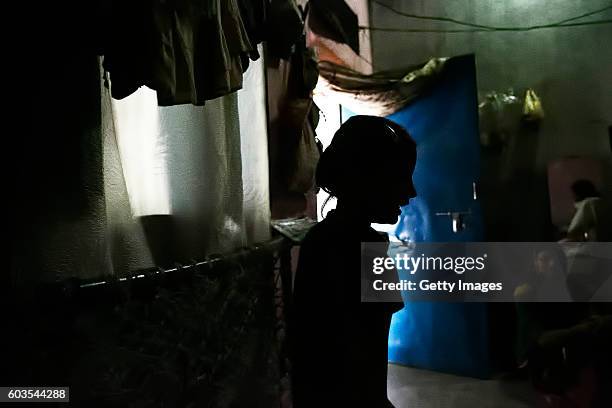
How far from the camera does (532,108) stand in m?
3.19

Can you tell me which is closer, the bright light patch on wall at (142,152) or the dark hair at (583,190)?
the bright light patch on wall at (142,152)

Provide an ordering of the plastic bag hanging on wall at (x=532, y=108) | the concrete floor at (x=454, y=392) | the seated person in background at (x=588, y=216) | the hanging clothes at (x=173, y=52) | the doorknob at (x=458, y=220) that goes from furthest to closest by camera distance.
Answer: the plastic bag hanging on wall at (x=532, y=108)
the doorknob at (x=458, y=220)
the seated person in background at (x=588, y=216)
the concrete floor at (x=454, y=392)
the hanging clothes at (x=173, y=52)

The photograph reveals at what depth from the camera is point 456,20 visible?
3.35 metres

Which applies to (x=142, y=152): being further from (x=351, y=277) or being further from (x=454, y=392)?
(x=454, y=392)

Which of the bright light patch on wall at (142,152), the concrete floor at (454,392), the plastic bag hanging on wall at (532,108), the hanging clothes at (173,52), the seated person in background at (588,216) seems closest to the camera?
the hanging clothes at (173,52)

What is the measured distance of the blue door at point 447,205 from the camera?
298cm

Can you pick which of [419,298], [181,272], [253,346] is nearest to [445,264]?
[419,298]

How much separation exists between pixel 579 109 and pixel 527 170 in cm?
59

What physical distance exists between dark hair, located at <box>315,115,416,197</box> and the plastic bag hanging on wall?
2833mm

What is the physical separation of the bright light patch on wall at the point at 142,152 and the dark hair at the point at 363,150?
461 mm

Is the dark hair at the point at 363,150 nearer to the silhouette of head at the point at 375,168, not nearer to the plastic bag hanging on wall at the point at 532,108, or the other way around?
the silhouette of head at the point at 375,168

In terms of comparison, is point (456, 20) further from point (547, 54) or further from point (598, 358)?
point (598, 358)

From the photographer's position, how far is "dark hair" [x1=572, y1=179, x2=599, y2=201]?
118 inches

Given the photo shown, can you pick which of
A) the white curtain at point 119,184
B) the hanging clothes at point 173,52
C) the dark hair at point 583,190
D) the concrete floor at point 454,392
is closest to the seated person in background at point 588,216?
the dark hair at point 583,190
